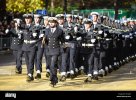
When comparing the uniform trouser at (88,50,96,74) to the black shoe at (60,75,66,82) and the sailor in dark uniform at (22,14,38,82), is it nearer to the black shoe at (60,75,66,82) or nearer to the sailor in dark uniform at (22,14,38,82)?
the black shoe at (60,75,66,82)

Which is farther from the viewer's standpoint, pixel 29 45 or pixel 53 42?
pixel 29 45

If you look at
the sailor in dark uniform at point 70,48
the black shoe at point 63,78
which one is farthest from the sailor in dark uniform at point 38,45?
the black shoe at point 63,78

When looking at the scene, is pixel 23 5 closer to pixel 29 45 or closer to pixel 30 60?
pixel 29 45

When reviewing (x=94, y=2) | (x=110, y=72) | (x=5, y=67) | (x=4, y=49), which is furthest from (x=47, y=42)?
(x=94, y=2)

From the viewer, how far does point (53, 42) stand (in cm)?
1731

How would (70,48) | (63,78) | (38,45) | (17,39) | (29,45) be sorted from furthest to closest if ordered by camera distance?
(17,39)
(38,45)
(70,48)
(63,78)
(29,45)

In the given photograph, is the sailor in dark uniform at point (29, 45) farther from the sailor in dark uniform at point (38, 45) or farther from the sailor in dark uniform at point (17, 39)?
the sailor in dark uniform at point (17, 39)

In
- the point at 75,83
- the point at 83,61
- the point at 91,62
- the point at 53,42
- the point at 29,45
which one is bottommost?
the point at 75,83

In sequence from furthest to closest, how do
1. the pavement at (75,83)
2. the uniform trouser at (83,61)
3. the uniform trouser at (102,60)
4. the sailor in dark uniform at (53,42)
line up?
1. the uniform trouser at (102,60)
2. the uniform trouser at (83,61)
3. the sailor in dark uniform at (53,42)
4. the pavement at (75,83)

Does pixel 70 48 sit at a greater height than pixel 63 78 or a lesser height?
greater

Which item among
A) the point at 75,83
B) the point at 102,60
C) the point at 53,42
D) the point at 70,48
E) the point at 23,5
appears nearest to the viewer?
the point at 53,42

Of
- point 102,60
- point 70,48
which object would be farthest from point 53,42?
point 102,60

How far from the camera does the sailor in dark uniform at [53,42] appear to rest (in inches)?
674
